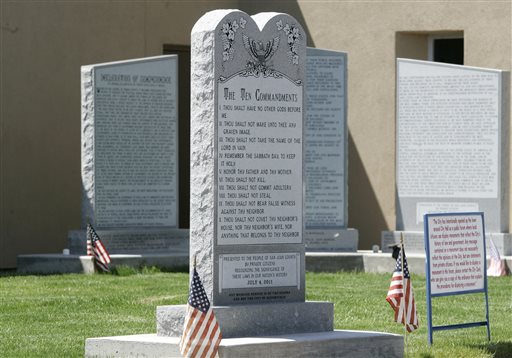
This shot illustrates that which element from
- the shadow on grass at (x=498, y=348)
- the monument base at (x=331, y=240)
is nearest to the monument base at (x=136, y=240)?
the monument base at (x=331, y=240)

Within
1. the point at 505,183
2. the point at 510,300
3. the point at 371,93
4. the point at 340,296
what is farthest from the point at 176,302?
the point at 371,93

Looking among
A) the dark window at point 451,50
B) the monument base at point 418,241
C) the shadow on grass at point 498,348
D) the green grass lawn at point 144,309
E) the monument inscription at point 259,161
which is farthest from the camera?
the dark window at point 451,50

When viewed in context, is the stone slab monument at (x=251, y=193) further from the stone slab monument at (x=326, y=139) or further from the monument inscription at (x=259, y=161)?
the stone slab monument at (x=326, y=139)

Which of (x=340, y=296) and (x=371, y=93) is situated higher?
(x=371, y=93)

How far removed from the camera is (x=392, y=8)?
2186 centimetres

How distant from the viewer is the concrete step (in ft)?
31.7

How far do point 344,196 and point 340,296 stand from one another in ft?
16.8

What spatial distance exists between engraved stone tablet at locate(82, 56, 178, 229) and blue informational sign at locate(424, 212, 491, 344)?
26.6ft

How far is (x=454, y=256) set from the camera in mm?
11367

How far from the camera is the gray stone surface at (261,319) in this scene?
32.9 feet

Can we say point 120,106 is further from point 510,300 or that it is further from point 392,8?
point 510,300

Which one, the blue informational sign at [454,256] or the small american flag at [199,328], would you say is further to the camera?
the blue informational sign at [454,256]

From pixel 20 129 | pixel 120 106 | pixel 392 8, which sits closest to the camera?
pixel 120 106

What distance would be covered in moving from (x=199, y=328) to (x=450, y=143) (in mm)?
10529
